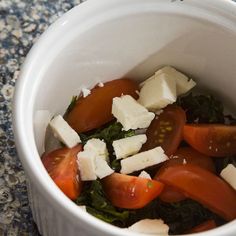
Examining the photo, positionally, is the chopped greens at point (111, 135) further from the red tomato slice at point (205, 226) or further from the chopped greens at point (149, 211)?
the red tomato slice at point (205, 226)

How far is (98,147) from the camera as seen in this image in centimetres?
85

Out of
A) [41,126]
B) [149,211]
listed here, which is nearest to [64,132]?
[41,126]

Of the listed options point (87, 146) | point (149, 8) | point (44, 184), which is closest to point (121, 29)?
point (149, 8)

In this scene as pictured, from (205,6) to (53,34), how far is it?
0.67 feet

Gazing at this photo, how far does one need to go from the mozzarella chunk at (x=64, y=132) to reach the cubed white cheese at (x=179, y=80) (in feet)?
0.51

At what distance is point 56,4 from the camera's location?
110 cm

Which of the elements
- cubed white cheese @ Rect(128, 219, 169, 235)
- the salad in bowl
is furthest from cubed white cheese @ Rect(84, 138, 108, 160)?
cubed white cheese @ Rect(128, 219, 169, 235)

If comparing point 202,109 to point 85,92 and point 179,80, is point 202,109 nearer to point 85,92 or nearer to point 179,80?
point 179,80

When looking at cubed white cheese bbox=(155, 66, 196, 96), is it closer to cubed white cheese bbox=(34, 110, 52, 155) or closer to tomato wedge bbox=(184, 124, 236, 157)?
tomato wedge bbox=(184, 124, 236, 157)

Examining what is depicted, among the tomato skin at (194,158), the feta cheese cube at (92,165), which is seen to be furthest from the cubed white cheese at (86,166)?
the tomato skin at (194,158)

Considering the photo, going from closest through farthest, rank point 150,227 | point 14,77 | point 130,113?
point 150,227, point 130,113, point 14,77

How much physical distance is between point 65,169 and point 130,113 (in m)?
0.13

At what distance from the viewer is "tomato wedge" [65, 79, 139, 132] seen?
895mm

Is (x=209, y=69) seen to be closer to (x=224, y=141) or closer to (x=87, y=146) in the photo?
(x=224, y=141)
